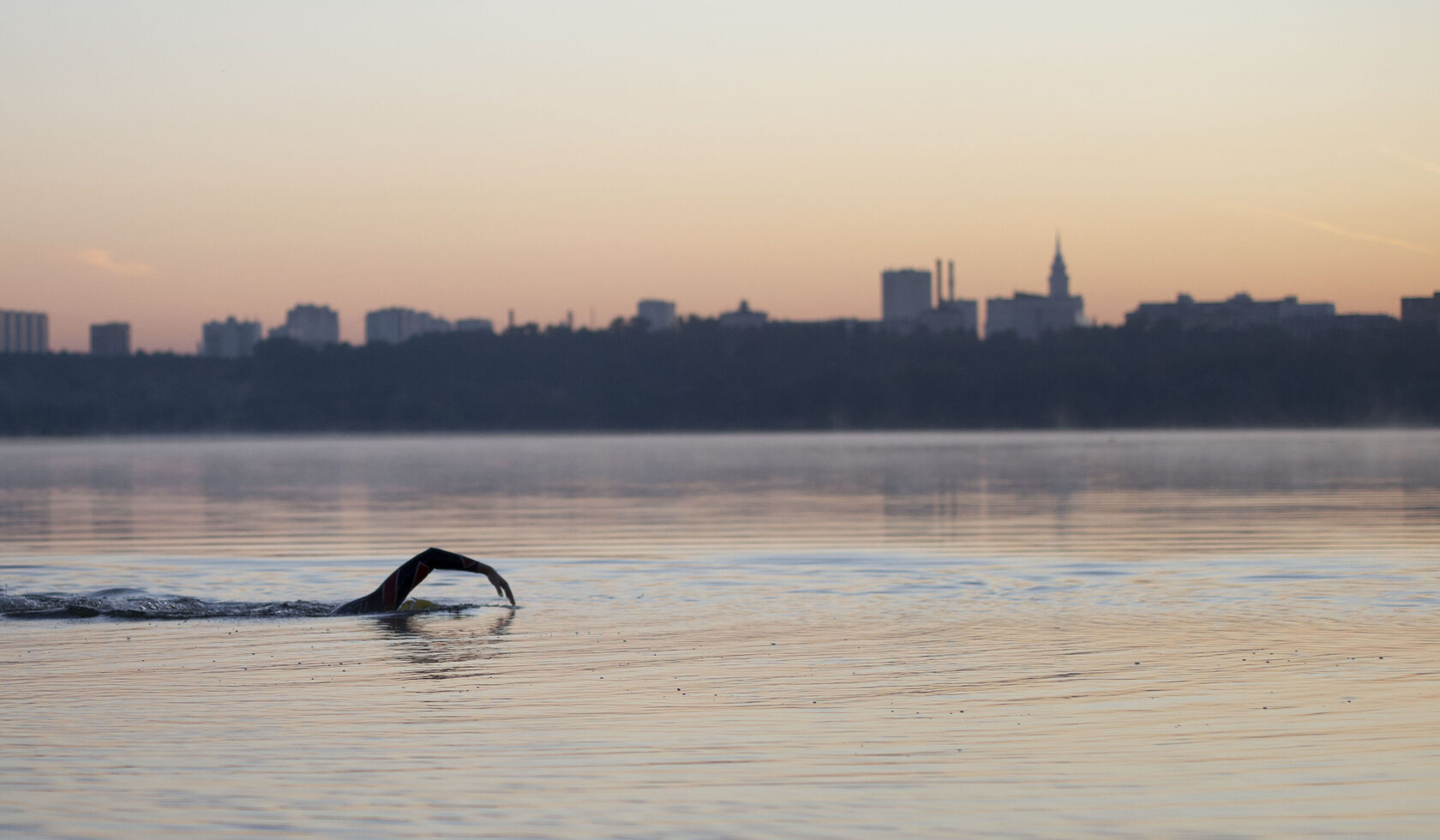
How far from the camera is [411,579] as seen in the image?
22.3 m

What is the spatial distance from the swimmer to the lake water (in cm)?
40

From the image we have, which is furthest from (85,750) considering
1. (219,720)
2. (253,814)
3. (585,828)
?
(585,828)

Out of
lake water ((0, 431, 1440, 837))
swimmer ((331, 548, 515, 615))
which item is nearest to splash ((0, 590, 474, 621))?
lake water ((0, 431, 1440, 837))

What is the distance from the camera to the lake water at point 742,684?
35.8ft

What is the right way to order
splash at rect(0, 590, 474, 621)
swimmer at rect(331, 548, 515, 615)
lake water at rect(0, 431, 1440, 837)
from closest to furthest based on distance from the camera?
lake water at rect(0, 431, 1440, 837) < swimmer at rect(331, 548, 515, 615) < splash at rect(0, 590, 474, 621)

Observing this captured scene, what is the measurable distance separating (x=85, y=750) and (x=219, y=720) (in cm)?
137

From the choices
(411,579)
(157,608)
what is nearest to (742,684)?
(411,579)

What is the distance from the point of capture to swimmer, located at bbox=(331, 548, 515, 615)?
2184 centimetres

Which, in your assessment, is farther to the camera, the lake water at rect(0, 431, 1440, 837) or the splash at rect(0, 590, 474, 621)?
the splash at rect(0, 590, 474, 621)

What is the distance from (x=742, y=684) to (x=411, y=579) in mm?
7968

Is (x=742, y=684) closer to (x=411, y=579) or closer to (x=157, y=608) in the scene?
(x=411, y=579)

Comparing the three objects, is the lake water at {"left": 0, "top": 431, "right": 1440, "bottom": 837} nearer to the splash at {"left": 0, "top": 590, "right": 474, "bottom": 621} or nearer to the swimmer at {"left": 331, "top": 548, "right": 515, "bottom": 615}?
the splash at {"left": 0, "top": 590, "right": 474, "bottom": 621}

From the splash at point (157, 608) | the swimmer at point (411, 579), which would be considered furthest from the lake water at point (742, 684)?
the swimmer at point (411, 579)

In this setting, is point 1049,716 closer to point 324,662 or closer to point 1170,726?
point 1170,726
